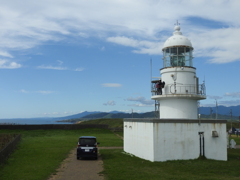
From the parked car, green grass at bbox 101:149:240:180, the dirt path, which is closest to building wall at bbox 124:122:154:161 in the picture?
green grass at bbox 101:149:240:180

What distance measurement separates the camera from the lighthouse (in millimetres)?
18469

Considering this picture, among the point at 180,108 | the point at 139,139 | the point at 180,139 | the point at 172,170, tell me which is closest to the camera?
the point at 172,170

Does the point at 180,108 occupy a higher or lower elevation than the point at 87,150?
higher

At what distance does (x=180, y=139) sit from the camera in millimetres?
16844

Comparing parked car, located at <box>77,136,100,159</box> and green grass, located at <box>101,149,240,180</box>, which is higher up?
parked car, located at <box>77,136,100,159</box>

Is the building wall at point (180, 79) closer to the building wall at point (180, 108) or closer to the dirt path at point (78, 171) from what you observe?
the building wall at point (180, 108)

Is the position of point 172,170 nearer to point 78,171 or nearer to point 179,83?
point 78,171

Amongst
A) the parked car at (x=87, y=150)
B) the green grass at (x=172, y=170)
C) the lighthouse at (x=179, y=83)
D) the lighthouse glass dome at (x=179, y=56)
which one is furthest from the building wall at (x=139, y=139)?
the lighthouse glass dome at (x=179, y=56)

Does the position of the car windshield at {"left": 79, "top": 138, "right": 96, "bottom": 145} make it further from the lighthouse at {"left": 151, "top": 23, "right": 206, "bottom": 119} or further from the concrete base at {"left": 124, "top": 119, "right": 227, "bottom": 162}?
the lighthouse at {"left": 151, "top": 23, "right": 206, "bottom": 119}

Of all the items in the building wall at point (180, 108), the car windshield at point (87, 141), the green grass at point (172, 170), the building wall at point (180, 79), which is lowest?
the green grass at point (172, 170)

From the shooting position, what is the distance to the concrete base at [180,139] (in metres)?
16.4

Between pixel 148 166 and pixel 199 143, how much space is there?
14.6 feet

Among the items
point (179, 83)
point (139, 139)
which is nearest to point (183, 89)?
point (179, 83)

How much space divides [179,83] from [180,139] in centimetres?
404
